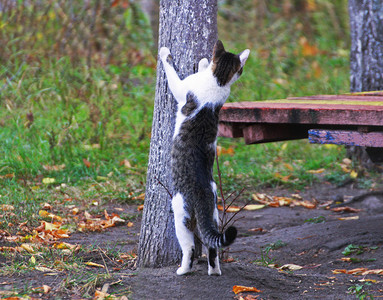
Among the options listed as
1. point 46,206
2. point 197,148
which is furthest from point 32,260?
point 46,206

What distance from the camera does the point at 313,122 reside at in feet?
11.7

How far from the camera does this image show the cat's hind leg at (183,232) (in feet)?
9.87

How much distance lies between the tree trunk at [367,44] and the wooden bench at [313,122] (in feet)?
5.94

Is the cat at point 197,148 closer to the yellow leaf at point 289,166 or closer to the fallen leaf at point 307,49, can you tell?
the yellow leaf at point 289,166

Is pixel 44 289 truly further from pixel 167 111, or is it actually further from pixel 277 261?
pixel 277 261

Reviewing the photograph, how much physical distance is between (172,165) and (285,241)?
1.53 meters

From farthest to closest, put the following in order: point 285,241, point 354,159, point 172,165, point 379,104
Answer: point 354,159
point 285,241
point 379,104
point 172,165

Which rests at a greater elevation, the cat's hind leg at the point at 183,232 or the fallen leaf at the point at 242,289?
the cat's hind leg at the point at 183,232

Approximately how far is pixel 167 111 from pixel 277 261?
1.47m

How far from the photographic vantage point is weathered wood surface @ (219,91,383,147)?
133 inches

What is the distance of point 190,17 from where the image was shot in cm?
318

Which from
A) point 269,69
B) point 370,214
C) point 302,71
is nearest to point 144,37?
point 269,69

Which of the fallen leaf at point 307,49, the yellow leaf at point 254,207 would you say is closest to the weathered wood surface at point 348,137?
the yellow leaf at point 254,207

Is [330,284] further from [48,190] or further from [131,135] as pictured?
[131,135]
